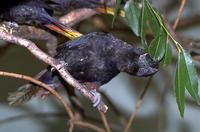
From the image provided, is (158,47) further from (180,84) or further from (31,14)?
(31,14)

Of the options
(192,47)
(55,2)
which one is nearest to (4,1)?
(55,2)

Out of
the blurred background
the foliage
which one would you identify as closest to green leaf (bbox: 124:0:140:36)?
the foliage

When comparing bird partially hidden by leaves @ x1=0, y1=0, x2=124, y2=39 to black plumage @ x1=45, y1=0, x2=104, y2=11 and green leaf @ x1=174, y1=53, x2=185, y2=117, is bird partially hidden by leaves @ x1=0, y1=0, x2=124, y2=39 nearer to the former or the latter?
black plumage @ x1=45, y1=0, x2=104, y2=11

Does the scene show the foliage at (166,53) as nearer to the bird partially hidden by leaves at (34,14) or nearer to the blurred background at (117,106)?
the bird partially hidden by leaves at (34,14)

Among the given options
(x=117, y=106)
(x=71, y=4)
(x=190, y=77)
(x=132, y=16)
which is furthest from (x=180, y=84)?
(x=117, y=106)

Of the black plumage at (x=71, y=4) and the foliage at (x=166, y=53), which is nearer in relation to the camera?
the foliage at (x=166, y=53)

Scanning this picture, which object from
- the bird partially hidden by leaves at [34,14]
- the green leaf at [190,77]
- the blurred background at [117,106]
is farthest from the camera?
the blurred background at [117,106]

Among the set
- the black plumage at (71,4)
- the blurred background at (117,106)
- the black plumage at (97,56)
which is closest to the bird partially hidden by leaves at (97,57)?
the black plumage at (97,56)
